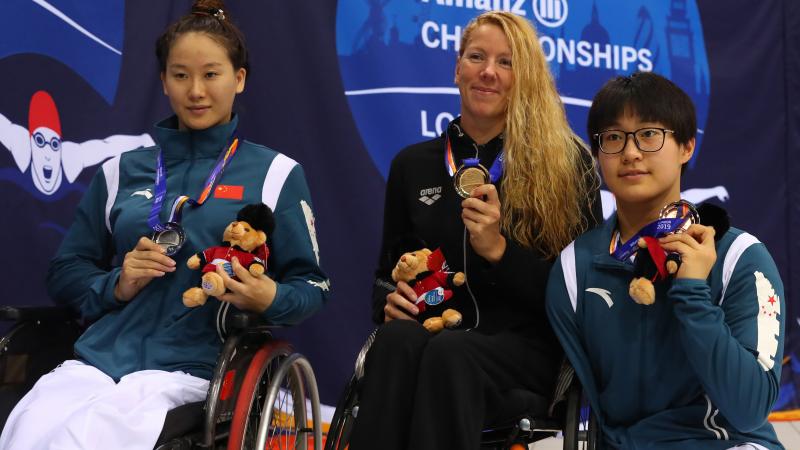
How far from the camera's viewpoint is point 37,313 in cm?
250

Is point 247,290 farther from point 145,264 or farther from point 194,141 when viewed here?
point 194,141

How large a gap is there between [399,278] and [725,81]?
275cm

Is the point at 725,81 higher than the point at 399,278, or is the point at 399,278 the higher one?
the point at 725,81

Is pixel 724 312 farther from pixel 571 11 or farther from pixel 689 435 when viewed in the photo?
pixel 571 11

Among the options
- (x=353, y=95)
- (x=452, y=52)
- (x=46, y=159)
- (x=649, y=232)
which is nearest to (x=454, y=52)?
(x=452, y=52)

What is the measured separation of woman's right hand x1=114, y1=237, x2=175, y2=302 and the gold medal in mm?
797

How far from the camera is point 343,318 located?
391cm

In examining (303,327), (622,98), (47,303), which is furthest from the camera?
(303,327)

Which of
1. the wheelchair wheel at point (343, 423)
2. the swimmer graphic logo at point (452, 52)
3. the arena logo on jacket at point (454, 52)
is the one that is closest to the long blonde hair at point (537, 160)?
the wheelchair wheel at point (343, 423)

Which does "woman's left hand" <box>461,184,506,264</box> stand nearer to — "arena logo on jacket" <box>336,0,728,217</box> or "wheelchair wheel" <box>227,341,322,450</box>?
"wheelchair wheel" <box>227,341,322,450</box>

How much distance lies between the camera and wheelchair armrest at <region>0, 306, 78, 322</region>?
2387 mm

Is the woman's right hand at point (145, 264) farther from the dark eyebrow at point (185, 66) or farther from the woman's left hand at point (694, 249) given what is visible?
the woman's left hand at point (694, 249)

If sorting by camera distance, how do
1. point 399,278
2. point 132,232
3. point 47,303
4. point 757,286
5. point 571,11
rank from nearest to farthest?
point 757,286 → point 399,278 → point 132,232 → point 47,303 → point 571,11

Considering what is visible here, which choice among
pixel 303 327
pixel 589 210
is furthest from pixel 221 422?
pixel 303 327
